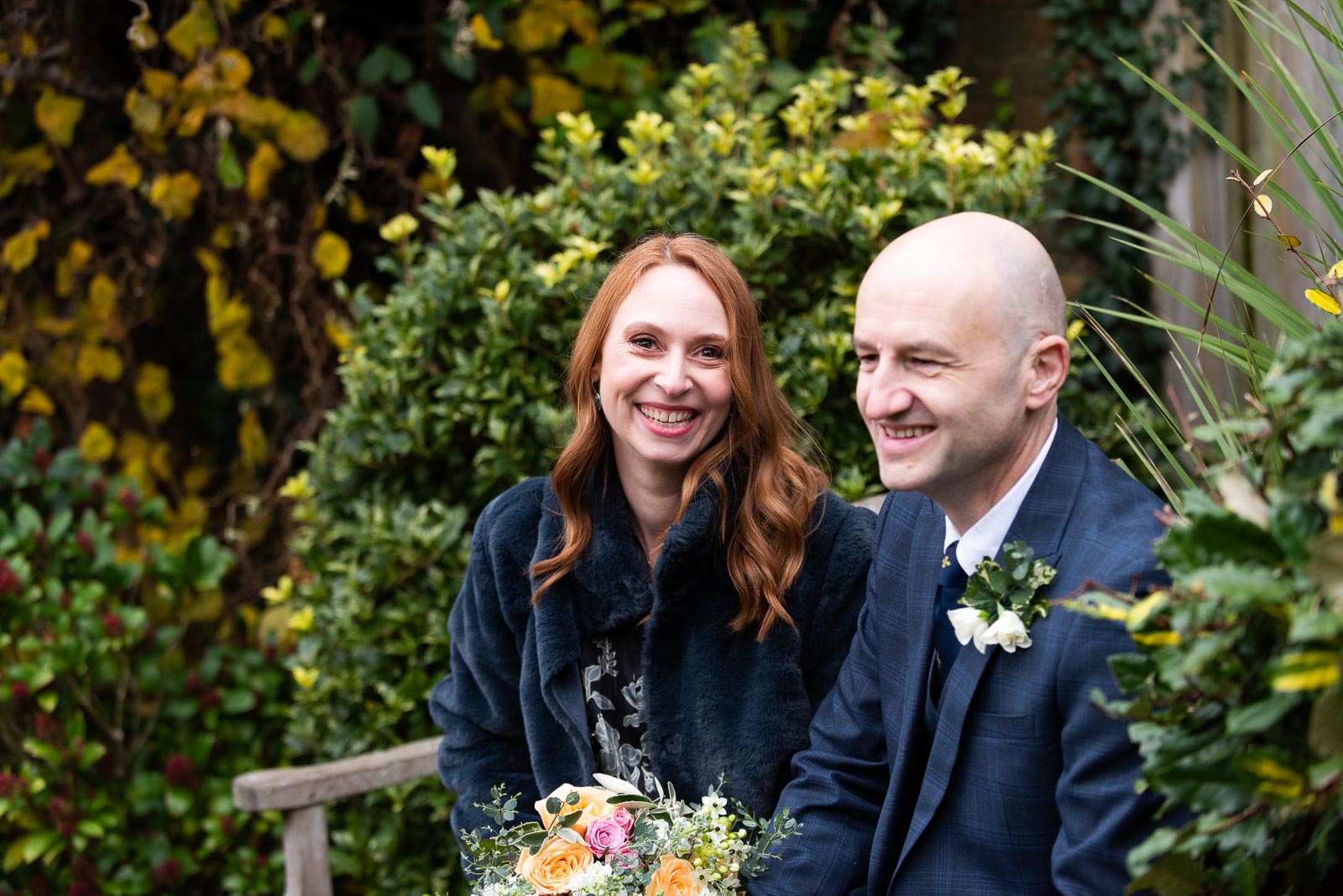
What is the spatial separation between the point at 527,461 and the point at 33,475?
170 centimetres

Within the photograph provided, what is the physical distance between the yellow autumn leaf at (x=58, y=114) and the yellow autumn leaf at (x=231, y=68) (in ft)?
1.78

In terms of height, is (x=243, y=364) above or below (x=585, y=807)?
above

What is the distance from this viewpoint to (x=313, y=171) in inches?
171

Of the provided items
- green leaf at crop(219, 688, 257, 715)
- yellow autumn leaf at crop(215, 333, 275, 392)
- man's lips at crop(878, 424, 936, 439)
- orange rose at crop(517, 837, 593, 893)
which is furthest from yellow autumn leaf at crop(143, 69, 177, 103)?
man's lips at crop(878, 424, 936, 439)

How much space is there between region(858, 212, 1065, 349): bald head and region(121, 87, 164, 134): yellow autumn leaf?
3.14 meters

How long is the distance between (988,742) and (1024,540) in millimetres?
268

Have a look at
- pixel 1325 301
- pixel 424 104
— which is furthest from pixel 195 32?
pixel 1325 301

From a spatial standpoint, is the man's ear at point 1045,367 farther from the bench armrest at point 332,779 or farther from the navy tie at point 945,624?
the bench armrest at point 332,779

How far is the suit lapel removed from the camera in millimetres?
1604

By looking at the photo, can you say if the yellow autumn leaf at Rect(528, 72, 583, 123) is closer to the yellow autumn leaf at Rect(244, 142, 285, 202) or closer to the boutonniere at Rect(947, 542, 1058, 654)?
the yellow autumn leaf at Rect(244, 142, 285, 202)

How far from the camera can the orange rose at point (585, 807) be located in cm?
184

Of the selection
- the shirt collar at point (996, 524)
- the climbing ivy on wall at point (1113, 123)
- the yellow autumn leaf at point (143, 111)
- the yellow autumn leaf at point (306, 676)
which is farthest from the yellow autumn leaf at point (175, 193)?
the shirt collar at point (996, 524)

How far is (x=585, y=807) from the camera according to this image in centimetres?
189

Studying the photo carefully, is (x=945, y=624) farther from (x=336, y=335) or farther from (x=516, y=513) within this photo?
(x=336, y=335)
